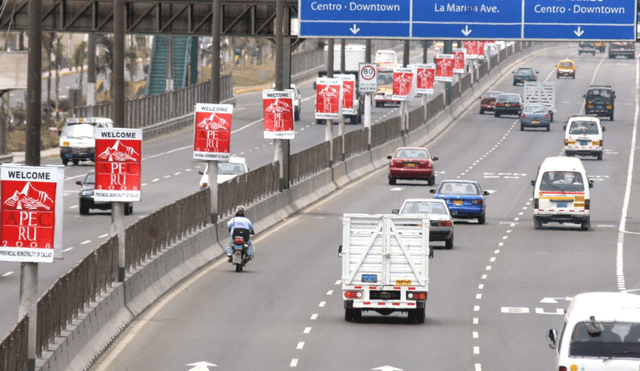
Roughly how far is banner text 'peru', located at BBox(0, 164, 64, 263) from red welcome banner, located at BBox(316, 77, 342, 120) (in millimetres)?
37983

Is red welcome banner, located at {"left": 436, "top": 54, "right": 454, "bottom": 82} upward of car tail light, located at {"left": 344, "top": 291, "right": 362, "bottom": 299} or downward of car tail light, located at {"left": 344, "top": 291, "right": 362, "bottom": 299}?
upward

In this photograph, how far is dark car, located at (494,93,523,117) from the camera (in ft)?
313

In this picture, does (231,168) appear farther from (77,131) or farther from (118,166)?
(118,166)

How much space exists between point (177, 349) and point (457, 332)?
5.26 metres

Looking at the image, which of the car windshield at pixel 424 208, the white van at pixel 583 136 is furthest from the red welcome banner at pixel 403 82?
the car windshield at pixel 424 208

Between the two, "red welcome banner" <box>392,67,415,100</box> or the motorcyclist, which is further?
"red welcome banner" <box>392,67,415,100</box>

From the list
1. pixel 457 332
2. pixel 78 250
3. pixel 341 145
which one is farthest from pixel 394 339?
pixel 341 145

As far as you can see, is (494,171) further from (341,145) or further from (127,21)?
(127,21)

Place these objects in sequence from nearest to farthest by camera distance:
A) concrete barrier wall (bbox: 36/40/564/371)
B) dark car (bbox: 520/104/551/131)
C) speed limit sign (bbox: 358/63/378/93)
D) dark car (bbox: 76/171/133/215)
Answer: concrete barrier wall (bbox: 36/40/564/371), dark car (bbox: 76/171/133/215), speed limit sign (bbox: 358/63/378/93), dark car (bbox: 520/104/551/131)

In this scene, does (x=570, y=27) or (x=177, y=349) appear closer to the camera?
(x=177, y=349)

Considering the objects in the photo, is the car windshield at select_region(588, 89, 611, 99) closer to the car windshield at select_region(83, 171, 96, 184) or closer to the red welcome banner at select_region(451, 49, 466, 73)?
the red welcome banner at select_region(451, 49, 466, 73)

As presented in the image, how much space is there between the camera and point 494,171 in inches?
2532

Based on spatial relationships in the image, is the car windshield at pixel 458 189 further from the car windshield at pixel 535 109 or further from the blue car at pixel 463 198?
the car windshield at pixel 535 109

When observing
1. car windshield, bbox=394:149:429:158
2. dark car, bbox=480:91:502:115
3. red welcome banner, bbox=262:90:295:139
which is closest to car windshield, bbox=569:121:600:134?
car windshield, bbox=394:149:429:158
